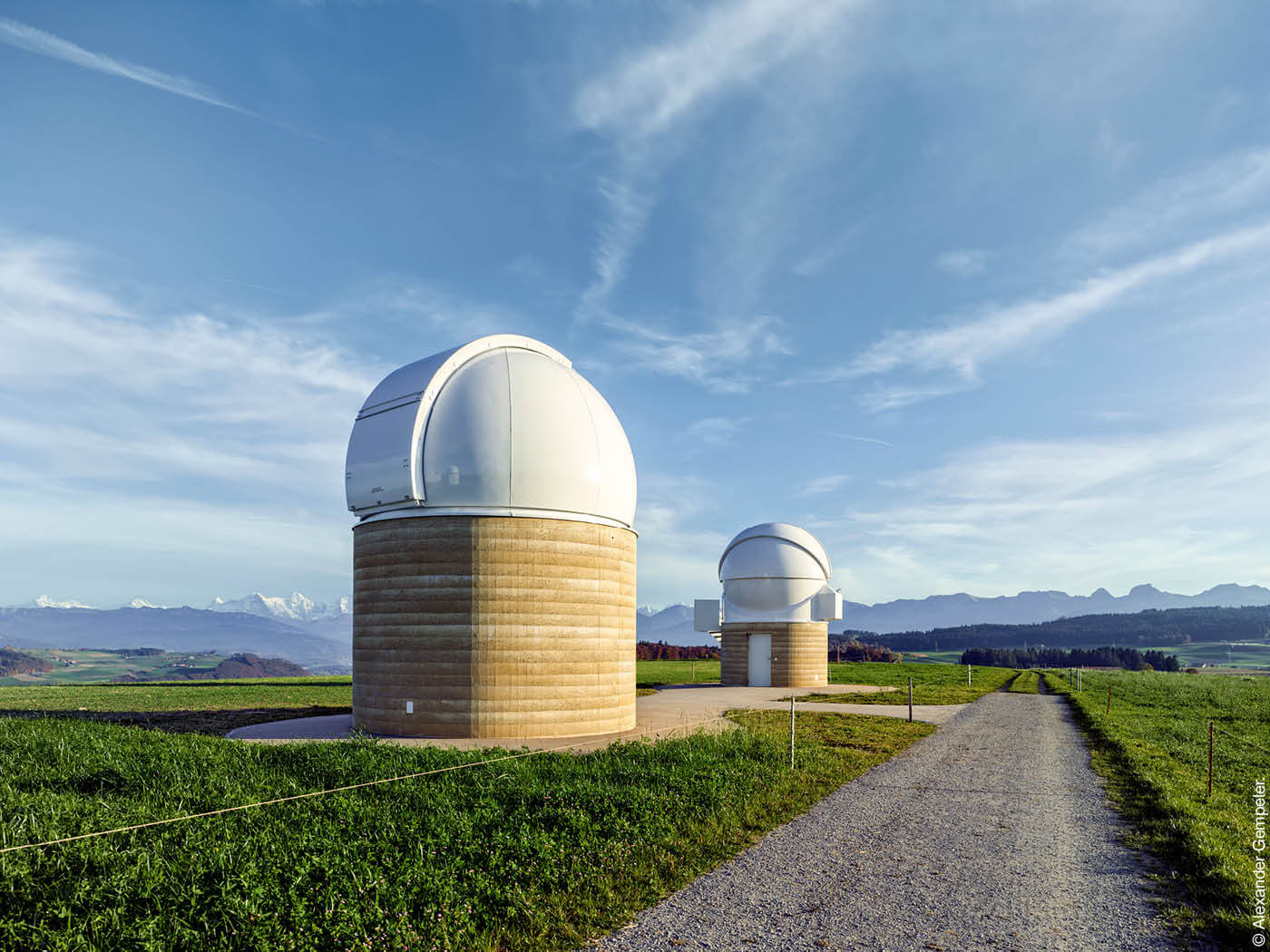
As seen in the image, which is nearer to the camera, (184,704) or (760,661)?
(184,704)

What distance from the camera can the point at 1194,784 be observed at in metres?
11.9

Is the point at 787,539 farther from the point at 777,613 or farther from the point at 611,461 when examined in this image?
the point at 611,461

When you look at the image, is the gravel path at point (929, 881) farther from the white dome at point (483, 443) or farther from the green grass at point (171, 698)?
the green grass at point (171, 698)

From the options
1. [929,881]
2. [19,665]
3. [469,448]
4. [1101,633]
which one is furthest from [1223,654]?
[19,665]

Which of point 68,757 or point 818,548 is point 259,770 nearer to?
point 68,757

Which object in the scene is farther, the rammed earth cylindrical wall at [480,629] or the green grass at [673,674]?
the green grass at [673,674]

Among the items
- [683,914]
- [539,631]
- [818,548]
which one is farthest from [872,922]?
[818,548]

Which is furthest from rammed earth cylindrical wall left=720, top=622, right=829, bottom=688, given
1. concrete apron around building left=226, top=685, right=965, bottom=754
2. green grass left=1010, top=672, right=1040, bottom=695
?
green grass left=1010, top=672, right=1040, bottom=695

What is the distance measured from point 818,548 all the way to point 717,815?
29.7 meters

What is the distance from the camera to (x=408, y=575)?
1642 centimetres

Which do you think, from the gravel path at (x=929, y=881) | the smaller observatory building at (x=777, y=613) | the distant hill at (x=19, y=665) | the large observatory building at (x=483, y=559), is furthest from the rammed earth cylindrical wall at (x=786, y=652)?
the distant hill at (x=19, y=665)

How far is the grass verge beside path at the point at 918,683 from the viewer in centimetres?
2850

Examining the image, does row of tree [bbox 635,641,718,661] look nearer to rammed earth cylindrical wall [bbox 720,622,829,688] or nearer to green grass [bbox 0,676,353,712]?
rammed earth cylindrical wall [bbox 720,622,829,688]

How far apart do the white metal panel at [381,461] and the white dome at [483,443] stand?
0.09ft
